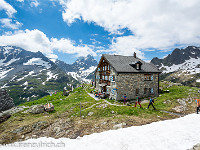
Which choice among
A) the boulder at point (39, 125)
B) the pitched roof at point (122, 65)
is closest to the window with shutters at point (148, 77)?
the pitched roof at point (122, 65)

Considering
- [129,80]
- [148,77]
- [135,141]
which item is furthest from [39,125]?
[148,77]

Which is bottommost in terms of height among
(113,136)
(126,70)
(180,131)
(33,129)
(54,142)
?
(33,129)

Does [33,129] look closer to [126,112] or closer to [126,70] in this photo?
[126,112]

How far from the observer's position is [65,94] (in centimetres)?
3331

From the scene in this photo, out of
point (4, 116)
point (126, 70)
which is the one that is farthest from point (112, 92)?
point (4, 116)

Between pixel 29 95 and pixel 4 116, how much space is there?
175753mm

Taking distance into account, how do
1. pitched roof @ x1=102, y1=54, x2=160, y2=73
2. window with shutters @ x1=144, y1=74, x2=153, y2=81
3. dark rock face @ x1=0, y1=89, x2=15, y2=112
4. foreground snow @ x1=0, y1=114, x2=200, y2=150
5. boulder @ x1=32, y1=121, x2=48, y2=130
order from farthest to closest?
window with shutters @ x1=144, y1=74, x2=153, y2=81
pitched roof @ x1=102, y1=54, x2=160, y2=73
dark rock face @ x1=0, y1=89, x2=15, y2=112
boulder @ x1=32, y1=121, x2=48, y2=130
foreground snow @ x1=0, y1=114, x2=200, y2=150

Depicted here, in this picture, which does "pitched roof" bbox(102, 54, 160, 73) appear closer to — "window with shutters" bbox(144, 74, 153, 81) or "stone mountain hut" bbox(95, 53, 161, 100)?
"stone mountain hut" bbox(95, 53, 161, 100)

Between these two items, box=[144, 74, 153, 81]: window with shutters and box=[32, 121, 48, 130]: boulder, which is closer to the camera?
box=[32, 121, 48, 130]: boulder

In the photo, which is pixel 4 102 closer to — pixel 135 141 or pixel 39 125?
pixel 39 125

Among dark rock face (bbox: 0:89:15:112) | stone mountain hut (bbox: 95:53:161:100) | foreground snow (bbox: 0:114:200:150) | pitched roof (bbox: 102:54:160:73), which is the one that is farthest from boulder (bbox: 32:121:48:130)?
pitched roof (bbox: 102:54:160:73)

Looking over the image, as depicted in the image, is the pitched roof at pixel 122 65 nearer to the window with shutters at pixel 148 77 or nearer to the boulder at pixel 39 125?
the window with shutters at pixel 148 77

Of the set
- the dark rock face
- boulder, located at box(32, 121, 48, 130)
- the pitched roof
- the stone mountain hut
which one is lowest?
boulder, located at box(32, 121, 48, 130)

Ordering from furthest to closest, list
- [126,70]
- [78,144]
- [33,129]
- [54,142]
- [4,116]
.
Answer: [126,70] → [4,116] → [33,129] → [54,142] → [78,144]
